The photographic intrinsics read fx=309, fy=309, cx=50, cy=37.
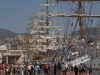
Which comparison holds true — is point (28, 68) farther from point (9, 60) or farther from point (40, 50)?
point (9, 60)

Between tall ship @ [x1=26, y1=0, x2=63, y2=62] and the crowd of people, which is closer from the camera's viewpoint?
the crowd of people

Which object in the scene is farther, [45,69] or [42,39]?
[42,39]

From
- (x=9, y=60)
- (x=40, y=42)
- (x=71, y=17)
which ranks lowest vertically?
(x=9, y=60)

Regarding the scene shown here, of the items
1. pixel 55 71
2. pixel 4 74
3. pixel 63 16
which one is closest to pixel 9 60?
pixel 63 16

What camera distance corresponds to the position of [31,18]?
8900cm

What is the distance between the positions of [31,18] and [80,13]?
140 feet

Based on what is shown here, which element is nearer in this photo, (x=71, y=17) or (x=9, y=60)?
(x=71, y=17)

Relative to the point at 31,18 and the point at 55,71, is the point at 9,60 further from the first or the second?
the point at 55,71

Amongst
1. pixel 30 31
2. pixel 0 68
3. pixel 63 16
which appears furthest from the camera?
pixel 30 31

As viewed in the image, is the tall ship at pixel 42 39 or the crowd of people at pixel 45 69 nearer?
the crowd of people at pixel 45 69

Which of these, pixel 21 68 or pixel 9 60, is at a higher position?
pixel 21 68

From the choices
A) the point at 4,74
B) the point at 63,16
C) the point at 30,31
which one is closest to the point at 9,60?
the point at 30,31

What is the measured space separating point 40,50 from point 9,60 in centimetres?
1332

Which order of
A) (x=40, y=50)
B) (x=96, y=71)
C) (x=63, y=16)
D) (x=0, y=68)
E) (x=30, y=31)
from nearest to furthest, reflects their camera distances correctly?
(x=96, y=71), (x=0, y=68), (x=63, y=16), (x=40, y=50), (x=30, y=31)
